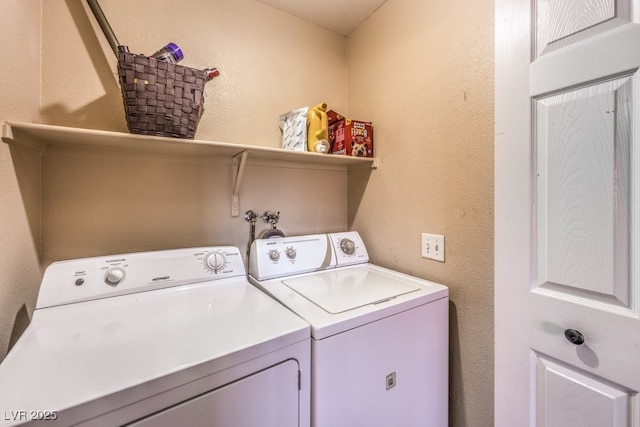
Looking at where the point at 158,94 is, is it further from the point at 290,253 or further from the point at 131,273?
the point at 290,253

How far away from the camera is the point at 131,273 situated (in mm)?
1037

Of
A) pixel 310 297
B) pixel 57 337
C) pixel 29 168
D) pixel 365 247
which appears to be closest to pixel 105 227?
pixel 29 168

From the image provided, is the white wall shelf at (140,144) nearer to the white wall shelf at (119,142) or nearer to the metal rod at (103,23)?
the white wall shelf at (119,142)

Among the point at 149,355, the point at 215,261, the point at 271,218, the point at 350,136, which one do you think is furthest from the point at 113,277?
the point at 350,136

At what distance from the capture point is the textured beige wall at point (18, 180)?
0.81 meters

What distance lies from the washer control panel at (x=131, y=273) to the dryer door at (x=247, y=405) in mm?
599

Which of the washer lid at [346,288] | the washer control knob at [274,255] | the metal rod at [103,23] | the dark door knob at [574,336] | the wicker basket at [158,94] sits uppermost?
the metal rod at [103,23]

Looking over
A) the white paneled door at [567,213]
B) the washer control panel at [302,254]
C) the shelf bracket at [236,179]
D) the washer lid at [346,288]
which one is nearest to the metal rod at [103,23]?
the shelf bracket at [236,179]

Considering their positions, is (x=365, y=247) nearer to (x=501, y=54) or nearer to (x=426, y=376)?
(x=426, y=376)

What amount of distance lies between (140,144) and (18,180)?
379 millimetres

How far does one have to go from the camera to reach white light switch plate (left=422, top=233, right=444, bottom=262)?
4.04ft

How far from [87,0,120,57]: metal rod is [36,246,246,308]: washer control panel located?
33.7 inches

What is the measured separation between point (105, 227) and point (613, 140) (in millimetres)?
1810

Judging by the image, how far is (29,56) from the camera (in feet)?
3.15
